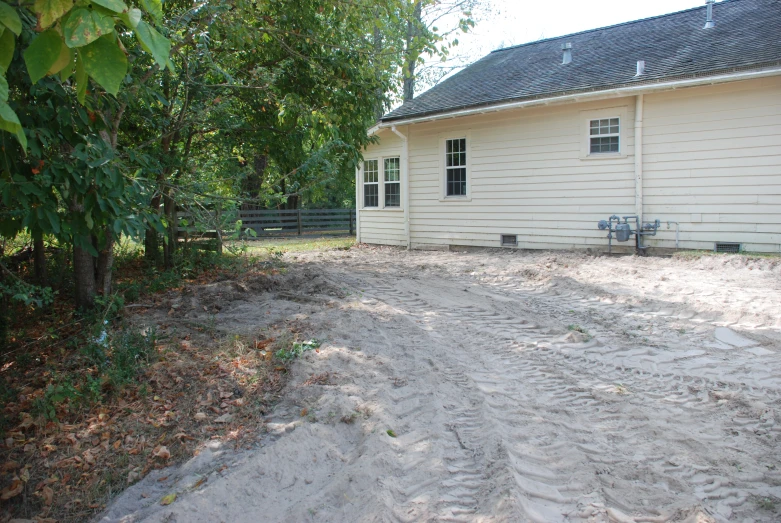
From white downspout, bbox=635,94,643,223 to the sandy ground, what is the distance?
3.92 m

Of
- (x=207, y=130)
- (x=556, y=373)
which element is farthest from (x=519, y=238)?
(x=556, y=373)

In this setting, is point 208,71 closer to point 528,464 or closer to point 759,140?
point 528,464

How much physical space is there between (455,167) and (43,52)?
524 inches

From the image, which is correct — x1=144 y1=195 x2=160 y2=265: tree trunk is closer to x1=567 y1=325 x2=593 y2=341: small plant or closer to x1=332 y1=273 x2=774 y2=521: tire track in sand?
x1=332 y1=273 x2=774 y2=521: tire track in sand

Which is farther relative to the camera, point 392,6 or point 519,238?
point 519,238

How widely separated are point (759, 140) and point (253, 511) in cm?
1073

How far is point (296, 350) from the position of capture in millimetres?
5625

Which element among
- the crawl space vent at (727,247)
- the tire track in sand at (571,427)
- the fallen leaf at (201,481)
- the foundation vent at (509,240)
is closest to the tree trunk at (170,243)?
the tire track in sand at (571,427)

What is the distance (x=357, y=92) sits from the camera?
10.7 m

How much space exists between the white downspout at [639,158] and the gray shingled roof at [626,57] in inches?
22.7

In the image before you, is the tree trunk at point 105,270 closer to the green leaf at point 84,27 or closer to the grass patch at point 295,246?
the grass patch at point 295,246

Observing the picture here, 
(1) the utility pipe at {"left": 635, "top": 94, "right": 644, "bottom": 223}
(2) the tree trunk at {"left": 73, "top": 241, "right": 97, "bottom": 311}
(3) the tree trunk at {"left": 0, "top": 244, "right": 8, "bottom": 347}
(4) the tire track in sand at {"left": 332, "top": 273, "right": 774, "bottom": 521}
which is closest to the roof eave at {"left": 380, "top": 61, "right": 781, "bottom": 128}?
(1) the utility pipe at {"left": 635, "top": 94, "right": 644, "bottom": 223}

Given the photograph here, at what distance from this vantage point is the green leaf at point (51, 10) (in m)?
1.74

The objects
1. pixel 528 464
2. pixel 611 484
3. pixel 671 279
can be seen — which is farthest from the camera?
pixel 671 279
